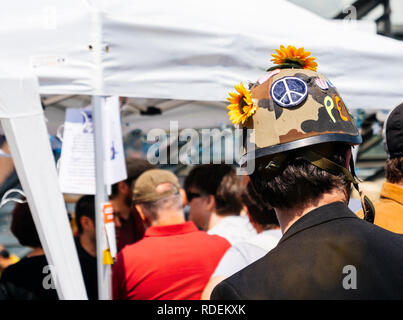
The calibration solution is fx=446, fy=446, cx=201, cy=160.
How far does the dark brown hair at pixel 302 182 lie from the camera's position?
3.46ft

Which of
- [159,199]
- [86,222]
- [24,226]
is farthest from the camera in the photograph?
[86,222]

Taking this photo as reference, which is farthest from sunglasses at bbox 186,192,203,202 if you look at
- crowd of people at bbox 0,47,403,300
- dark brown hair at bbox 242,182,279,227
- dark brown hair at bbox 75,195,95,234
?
crowd of people at bbox 0,47,403,300

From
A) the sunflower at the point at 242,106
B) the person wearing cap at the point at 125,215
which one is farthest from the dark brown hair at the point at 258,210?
the person wearing cap at the point at 125,215

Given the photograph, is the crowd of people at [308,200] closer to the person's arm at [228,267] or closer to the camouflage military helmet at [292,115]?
the camouflage military helmet at [292,115]

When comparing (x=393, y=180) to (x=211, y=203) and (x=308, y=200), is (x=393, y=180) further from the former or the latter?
(x=211, y=203)

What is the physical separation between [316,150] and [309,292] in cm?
33

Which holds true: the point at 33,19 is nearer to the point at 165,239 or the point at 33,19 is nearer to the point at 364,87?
the point at 165,239

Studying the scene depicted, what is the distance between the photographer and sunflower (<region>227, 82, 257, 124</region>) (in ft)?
3.74

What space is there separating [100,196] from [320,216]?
1278 millimetres

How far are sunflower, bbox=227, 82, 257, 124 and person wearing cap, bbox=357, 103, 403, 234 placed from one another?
88 cm

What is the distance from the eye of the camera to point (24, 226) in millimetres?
2621

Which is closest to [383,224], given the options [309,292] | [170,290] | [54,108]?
[309,292]

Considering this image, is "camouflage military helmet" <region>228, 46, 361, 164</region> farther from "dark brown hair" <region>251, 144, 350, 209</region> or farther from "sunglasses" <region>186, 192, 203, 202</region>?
"sunglasses" <region>186, 192, 203, 202</region>

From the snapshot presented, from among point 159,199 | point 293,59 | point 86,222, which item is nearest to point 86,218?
A: point 86,222
